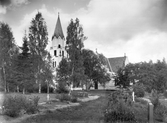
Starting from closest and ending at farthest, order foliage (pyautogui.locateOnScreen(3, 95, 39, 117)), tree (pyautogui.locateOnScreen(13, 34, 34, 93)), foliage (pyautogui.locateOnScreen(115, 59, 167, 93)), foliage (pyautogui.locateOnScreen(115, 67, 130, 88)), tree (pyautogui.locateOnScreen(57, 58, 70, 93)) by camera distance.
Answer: foliage (pyautogui.locateOnScreen(3, 95, 39, 117))
tree (pyautogui.locateOnScreen(13, 34, 34, 93))
tree (pyautogui.locateOnScreen(57, 58, 70, 93))
foliage (pyautogui.locateOnScreen(115, 59, 167, 93))
foliage (pyautogui.locateOnScreen(115, 67, 130, 88))

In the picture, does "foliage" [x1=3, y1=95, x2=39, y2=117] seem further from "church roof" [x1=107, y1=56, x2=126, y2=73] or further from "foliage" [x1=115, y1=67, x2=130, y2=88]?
"church roof" [x1=107, y1=56, x2=126, y2=73]

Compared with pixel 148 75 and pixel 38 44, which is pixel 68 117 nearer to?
pixel 38 44

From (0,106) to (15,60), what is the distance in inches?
424

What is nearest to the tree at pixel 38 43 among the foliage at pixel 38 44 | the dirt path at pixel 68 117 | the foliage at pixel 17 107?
the foliage at pixel 38 44

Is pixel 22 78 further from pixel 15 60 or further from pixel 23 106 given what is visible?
pixel 23 106

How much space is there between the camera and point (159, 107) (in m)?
9.13

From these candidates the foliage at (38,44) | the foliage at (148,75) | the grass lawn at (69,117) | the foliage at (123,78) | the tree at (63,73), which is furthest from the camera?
the foliage at (123,78)

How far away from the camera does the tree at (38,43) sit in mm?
15773

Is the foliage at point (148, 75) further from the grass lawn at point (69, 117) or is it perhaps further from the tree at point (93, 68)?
the grass lawn at point (69, 117)

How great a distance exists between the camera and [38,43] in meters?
16.9

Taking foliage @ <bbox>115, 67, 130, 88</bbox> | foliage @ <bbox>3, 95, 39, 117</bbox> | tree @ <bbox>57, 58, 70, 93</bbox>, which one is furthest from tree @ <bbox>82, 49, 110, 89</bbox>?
foliage @ <bbox>3, 95, 39, 117</bbox>

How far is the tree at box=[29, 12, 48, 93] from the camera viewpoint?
15.8 meters

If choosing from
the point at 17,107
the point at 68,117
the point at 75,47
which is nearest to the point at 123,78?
the point at 75,47

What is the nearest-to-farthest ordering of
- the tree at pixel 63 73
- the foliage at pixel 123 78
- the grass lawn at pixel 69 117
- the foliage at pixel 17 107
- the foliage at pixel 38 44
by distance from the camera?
the grass lawn at pixel 69 117 → the foliage at pixel 17 107 → the foliage at pixel 38 44 → the tree at pixel 63 73 → the foliage at pixel 123 78
